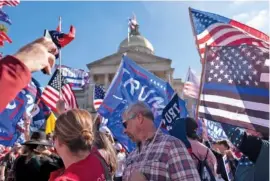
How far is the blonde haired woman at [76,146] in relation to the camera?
2.00 m

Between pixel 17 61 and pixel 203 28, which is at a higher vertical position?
pixel 203 28

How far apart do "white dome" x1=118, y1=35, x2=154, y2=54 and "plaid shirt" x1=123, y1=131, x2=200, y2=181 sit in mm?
62982

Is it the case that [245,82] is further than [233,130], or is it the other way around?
[245,82]

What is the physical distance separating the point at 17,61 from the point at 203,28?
15.3 ft

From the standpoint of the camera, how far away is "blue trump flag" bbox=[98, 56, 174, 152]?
24.5 feet

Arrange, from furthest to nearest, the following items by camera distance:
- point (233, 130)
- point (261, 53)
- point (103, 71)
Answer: point (103, 71), point (261, 53), point (233, 130)


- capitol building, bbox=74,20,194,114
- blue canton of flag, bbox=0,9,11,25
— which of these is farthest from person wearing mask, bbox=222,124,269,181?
capitol building, bbox=74,20,194,114

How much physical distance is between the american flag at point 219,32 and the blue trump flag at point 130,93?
2.11 m

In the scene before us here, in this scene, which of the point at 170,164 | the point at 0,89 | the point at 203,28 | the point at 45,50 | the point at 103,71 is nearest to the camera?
the point at 0,89

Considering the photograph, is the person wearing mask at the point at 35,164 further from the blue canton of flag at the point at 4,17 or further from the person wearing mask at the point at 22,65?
the blue canton of flag at the point at 4,17

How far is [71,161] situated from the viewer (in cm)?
204

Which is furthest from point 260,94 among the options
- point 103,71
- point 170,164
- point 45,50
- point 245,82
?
point 103,71

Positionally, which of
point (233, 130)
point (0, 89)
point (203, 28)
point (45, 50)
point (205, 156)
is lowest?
point (205, 156)

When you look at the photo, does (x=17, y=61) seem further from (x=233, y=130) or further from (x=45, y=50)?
(x=233, y=130)
